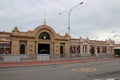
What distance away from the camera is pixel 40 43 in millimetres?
57031

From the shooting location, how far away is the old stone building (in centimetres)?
5125

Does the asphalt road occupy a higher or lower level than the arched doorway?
lower

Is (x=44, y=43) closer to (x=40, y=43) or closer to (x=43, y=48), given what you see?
(x=40, y=43)

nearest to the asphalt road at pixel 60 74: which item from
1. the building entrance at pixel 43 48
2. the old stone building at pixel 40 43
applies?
the old stone building at pixel 40 43

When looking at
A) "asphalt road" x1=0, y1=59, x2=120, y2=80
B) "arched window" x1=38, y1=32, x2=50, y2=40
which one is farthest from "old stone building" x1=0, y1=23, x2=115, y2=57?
"asphalt road" x1=0, y1=59, x2=120, y2=80

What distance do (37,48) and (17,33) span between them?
728cm

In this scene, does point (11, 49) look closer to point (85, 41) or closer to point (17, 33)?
point (17, 33)

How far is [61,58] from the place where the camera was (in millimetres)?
42938

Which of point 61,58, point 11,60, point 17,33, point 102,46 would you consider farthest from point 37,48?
point 102,46

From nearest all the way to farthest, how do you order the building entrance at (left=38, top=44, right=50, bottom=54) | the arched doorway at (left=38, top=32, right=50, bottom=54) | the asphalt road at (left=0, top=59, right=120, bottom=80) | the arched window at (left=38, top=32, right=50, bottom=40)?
the asphalt road at (left=0, top=59, right=120, bottom=80)
the arched doorway at (left=38, top=32, right=50, bottom=54)
the arched window at (left=38, top=32, right=50, bottom=40)
the building entrance at (left=38, top=44, right=50, bottom=54)

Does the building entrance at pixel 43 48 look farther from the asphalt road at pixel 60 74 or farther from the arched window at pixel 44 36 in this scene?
the asphalt road at pixel 60 74

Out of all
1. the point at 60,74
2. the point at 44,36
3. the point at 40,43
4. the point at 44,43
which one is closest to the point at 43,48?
the point at 44,43

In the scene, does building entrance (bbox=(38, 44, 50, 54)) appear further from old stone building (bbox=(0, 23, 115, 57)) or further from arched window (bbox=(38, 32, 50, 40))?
arched window (bbox=(38, 32, 50, 40))

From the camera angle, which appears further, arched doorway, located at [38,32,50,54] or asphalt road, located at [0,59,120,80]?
arched doorway, located at [38,32,50,54]
